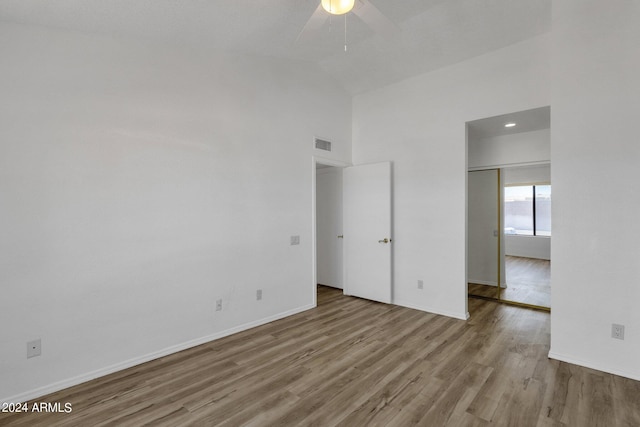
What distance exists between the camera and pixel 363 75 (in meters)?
4.54

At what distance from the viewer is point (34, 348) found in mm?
2307

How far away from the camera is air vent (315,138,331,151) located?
14.7ft

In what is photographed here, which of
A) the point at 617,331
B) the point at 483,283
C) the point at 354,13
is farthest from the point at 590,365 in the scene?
the point at 354,13

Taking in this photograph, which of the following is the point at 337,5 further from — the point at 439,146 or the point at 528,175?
the point at 528,175

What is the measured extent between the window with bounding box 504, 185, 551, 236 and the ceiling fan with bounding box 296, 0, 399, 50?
6.68 metres

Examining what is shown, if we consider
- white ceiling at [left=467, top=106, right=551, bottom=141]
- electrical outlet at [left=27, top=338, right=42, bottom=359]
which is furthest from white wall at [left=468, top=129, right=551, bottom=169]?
electrical outlet at [left=27, top=338, right=42, bottom=359]

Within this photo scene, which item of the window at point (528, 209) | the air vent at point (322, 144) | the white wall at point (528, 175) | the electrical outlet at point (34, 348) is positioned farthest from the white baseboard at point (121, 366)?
the window at point (528, 209)

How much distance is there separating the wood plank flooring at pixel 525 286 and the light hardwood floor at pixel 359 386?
50.0 inches

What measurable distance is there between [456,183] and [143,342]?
4005 mm

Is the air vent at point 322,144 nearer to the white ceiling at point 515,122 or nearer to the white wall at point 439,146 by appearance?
the white wall at point 439,146

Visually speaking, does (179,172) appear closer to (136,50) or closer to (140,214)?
(140,214)

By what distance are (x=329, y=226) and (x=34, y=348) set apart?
419 centimetres

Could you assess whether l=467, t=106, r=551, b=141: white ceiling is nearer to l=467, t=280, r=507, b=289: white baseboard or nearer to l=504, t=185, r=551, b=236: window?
l=467, t=280, r=507, b=289: white baseboard

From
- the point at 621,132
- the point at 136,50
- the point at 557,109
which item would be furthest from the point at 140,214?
the point at 621,132
